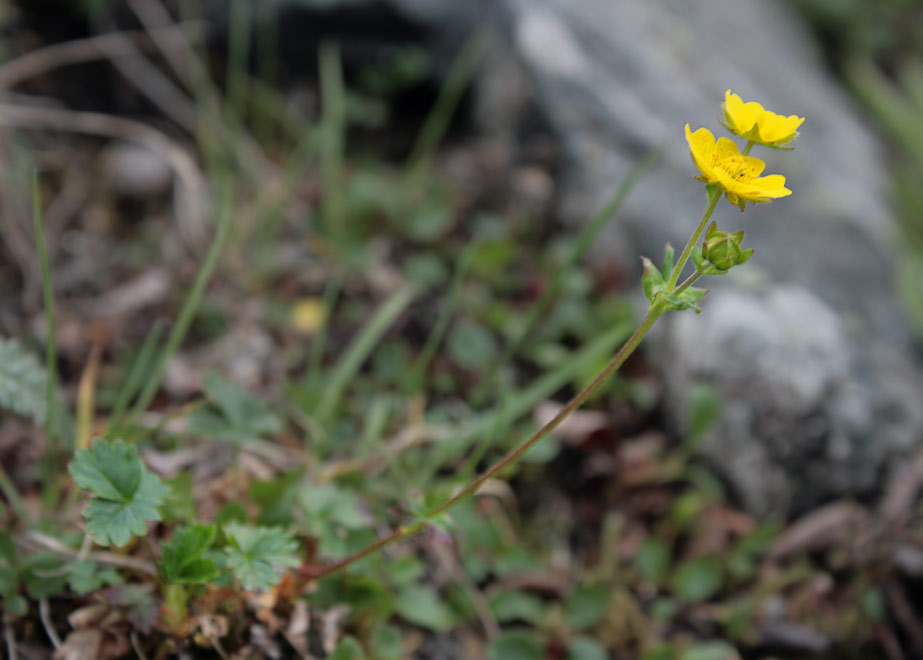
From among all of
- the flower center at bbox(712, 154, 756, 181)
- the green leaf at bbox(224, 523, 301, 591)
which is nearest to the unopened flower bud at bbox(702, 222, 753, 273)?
the flower center at bbox(712, 154, 756, 181)

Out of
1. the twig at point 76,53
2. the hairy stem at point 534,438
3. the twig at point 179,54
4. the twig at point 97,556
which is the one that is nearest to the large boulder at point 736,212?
the twig at point 179,54

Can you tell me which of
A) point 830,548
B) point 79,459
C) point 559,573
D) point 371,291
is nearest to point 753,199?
point 79,459

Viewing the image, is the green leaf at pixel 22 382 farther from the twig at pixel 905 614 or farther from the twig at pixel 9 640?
the twig at pixel 905 614

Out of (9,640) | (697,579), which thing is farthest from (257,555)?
(697,579)

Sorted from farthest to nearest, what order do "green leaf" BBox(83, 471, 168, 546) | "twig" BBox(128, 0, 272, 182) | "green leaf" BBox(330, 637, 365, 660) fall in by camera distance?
"twig" BBox(128, 0, 272, 182) < "green leaf" BBox(330, 637, 365, 660) < "green leaf" BBox(83, 471, 168, 546)

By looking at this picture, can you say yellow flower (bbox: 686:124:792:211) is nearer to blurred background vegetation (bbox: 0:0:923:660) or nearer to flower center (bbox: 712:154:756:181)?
flower center (bbox: 712:154:756:181)

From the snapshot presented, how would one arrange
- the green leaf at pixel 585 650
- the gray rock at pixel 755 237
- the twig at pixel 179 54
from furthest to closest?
the twig at pixel 179 54 < the gray rock at pixel 755 237 < the green leaf at pixel 585 650
